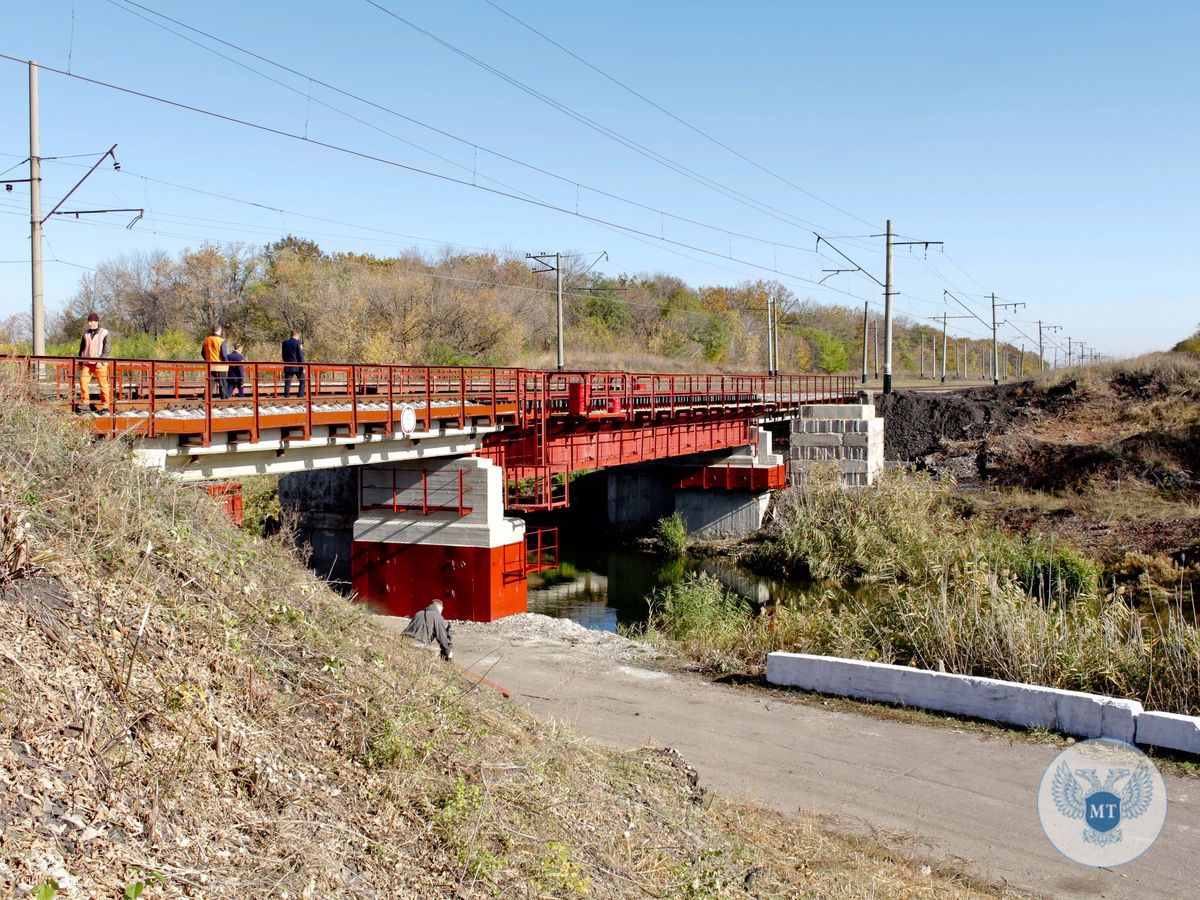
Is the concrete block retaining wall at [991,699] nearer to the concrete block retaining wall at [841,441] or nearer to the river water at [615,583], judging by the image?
the river water at [615,583]

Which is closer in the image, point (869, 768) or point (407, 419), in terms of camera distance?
point (869, 768)

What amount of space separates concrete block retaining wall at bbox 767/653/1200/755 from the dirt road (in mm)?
470

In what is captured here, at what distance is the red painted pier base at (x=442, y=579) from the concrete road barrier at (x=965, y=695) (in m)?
8.74

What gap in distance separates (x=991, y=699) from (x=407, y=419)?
11.1 m

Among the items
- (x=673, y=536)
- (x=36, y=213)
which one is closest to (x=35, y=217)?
(x=36, y=213)

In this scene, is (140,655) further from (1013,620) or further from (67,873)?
(1013,620)

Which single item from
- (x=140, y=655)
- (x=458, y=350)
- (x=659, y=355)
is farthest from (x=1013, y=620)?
(x=659, y=355)

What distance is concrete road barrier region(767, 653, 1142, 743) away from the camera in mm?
10812

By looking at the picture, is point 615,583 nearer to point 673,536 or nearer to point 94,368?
point 673,536

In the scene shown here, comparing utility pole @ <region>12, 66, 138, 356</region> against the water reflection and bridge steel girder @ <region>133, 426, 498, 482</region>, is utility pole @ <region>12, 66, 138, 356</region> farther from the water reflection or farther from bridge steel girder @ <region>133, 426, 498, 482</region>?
the water reflection

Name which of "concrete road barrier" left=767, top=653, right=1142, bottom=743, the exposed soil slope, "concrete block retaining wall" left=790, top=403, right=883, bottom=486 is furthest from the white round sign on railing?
the exposed soil slope

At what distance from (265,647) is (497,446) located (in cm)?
1525

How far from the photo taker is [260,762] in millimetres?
5969

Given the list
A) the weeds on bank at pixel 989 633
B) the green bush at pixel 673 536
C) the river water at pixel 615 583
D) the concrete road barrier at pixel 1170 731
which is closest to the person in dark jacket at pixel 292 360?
the weeds on bank at pixel 989 633
